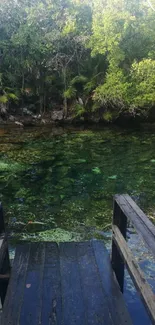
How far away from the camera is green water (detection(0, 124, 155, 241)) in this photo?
17.6ft

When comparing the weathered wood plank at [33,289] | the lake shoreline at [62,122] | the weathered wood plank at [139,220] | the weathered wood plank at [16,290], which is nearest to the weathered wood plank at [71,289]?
the weathered wood plank at [33,289]

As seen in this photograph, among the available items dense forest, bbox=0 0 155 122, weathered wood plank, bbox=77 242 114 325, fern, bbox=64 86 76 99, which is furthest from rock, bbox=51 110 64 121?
weathered wood plank, bbox=77 242 114 325

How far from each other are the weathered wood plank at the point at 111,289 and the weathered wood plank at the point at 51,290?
45 cm

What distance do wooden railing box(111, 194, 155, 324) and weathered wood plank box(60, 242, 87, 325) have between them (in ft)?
1.47

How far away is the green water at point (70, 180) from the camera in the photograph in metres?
5.36

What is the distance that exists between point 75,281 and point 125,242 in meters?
0.71

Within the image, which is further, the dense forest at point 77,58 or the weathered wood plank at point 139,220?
the dense forest at point 77,58

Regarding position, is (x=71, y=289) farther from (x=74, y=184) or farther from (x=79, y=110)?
(x=79, y=110)

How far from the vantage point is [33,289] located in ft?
8.79

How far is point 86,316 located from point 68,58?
17120mm

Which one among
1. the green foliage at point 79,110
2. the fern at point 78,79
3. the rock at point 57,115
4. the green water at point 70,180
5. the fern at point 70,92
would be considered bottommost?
the green water at point 70,180

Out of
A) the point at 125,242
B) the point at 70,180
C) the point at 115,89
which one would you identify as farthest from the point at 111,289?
the point at 115,89

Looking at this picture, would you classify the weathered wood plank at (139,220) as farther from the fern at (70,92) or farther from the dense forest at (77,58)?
the fern at (70,92)

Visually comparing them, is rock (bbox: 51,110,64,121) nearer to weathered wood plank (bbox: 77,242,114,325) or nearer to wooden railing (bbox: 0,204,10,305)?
weathered wood plank (bbox: 77,242,114,325)
